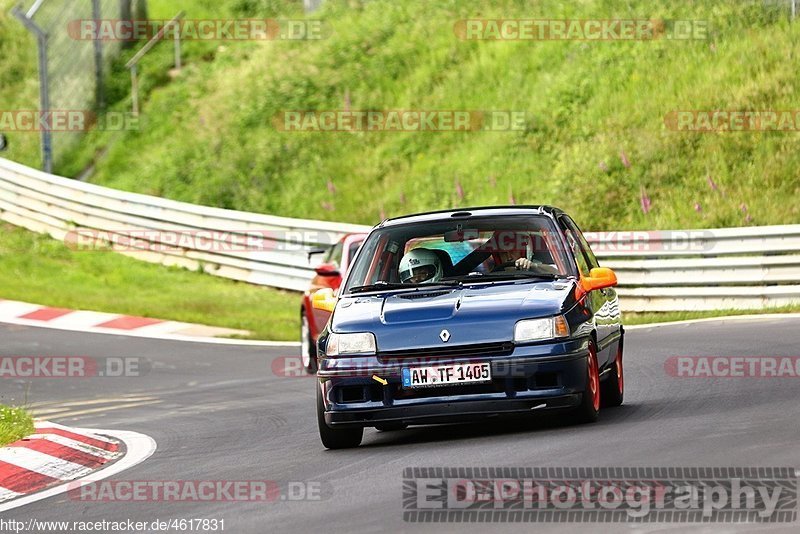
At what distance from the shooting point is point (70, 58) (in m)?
33.7

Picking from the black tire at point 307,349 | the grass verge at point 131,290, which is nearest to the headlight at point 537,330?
the black tire at point 307,349

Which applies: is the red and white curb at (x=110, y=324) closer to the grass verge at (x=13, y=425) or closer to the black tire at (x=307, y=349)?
the black tire at (x=307, y=349)

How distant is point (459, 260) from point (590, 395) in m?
1.58

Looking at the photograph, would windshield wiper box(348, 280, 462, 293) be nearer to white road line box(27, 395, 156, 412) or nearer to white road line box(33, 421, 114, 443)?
white road line box(33, 421, 114, 443)

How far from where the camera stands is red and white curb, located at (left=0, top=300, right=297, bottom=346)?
20594 mm

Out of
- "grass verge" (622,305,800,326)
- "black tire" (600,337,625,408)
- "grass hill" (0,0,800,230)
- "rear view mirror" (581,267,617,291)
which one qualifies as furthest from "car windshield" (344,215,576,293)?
"grass hill" (0,0,800,230)

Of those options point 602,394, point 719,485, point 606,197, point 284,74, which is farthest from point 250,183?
point 719,485

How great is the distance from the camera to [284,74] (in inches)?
1313

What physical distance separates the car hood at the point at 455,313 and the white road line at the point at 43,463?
193cm

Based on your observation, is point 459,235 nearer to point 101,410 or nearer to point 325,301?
point 325,301

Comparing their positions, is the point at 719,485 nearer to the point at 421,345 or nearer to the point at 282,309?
the point at 421,345

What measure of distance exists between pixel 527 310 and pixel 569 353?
366mm

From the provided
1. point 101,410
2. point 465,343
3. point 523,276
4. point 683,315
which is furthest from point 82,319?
point 465,343

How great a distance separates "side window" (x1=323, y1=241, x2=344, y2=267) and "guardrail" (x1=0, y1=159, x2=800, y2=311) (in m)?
4.54
